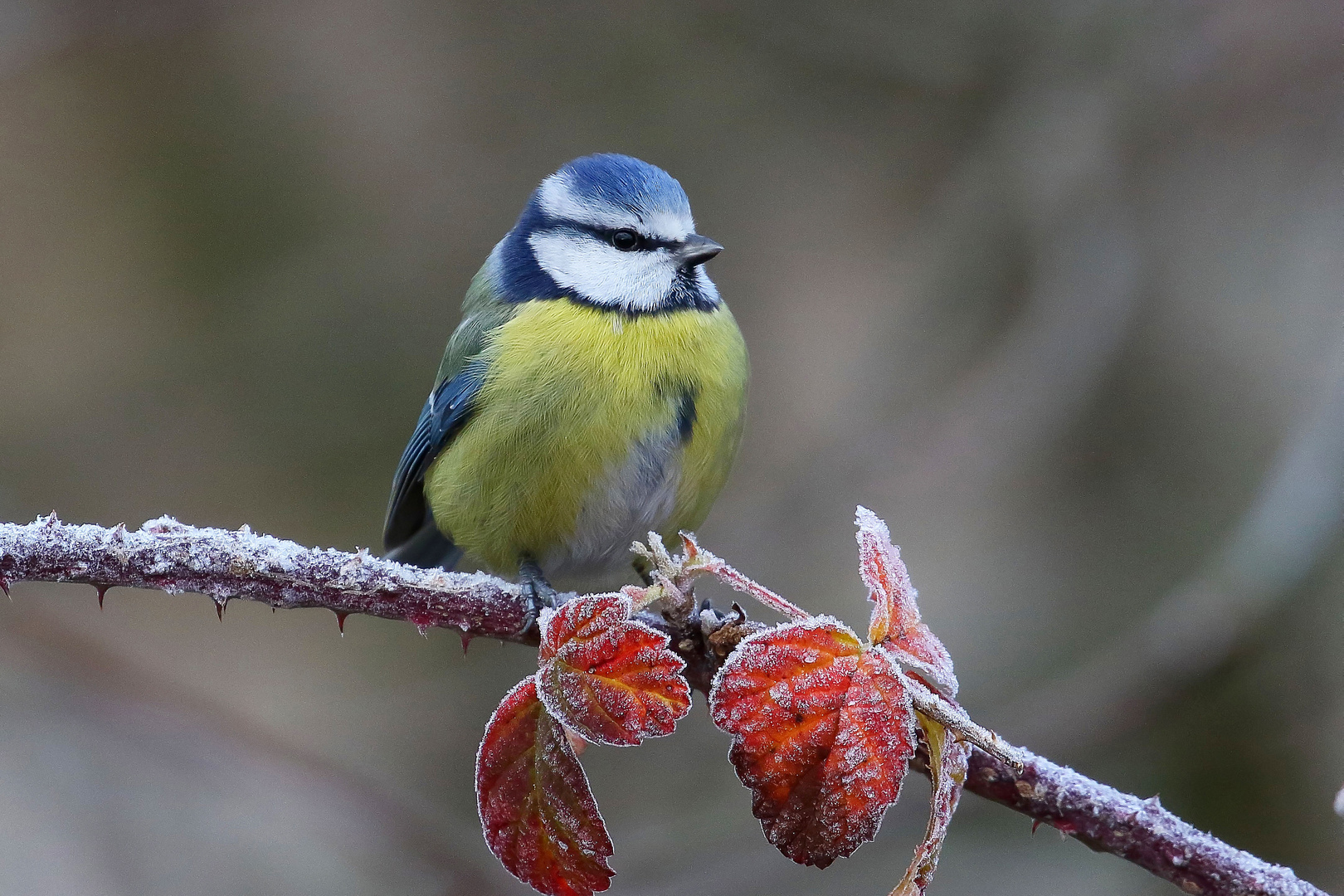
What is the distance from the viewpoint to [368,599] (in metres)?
1.23

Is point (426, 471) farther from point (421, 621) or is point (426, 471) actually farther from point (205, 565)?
point (205, 565)

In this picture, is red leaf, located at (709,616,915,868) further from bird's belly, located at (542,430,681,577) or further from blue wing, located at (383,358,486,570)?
blue wing, located at (383,358,486,570)

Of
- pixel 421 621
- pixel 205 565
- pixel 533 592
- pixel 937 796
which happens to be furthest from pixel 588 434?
pixel 937 796

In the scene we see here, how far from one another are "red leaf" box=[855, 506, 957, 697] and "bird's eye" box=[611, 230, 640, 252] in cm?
142

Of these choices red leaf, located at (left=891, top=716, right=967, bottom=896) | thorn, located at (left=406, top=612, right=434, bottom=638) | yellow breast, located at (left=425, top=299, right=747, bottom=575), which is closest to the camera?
red leaf, located at (left=891, top=716, right=967, bottom=896)

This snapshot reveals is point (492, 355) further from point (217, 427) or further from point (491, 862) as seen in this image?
point (217, 427)

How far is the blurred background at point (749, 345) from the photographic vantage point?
288cm

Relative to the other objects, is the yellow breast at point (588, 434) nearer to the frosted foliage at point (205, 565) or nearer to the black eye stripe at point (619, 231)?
the black eye stripe at point (619, 231)

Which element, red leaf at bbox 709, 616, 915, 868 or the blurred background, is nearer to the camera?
red leaf at bbox 709, 616, 915, 868

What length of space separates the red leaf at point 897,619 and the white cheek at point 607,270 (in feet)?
4.20

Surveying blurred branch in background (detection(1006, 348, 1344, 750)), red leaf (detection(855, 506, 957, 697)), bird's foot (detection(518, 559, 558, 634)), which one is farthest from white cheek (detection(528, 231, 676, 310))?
blurred branch in background (detection(1006, 348, 1344, 750))

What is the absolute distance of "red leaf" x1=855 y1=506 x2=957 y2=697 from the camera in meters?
0.99

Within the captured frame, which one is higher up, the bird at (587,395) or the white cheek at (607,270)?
the white cheek at (607,270)

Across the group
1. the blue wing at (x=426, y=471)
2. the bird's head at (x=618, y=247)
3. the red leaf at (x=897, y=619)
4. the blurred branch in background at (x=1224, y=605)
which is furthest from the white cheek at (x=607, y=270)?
the blurred branch in background at (x=1224, y=605)
